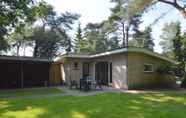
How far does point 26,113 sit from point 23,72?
11.2m

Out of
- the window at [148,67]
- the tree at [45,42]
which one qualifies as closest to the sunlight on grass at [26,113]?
the window at [148,67]

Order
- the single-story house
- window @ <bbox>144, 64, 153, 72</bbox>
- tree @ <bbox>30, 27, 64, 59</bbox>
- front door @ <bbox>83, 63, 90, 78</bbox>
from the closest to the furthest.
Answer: the single-story house → window @ <bbox>144, 64, 153, 72</bbox> → front door @ <bbox>83, 63, 90, 78</bbox> → tree @ <bbox>30, 27, 64, 59</bbox>

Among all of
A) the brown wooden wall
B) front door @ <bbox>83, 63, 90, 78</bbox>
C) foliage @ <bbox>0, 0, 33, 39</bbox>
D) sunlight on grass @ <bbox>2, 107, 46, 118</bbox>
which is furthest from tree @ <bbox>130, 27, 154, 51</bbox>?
sunlight on grass @ <bbox>2, 107, 46, 118</bbox>

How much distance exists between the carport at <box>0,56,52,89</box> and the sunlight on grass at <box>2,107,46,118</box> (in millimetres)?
9735

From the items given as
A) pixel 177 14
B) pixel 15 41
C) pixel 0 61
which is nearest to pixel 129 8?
pixel 177 14

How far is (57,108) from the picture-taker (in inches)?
335

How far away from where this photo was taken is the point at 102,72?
60.7 feet

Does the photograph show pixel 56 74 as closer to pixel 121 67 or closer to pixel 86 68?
pixel 86 68

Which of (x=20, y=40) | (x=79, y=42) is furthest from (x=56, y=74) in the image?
(x=79, y=42)

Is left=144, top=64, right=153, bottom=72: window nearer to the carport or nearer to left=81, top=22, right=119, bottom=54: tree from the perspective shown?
the carport

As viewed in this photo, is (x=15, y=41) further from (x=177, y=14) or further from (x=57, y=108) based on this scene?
(x=57, y=108)

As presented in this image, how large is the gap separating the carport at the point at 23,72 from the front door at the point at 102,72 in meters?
4.34

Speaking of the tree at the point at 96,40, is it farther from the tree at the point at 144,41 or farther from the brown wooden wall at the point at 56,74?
the brown wooden wall at the point at 56,74

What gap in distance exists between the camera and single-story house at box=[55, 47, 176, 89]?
14945 millimetres
